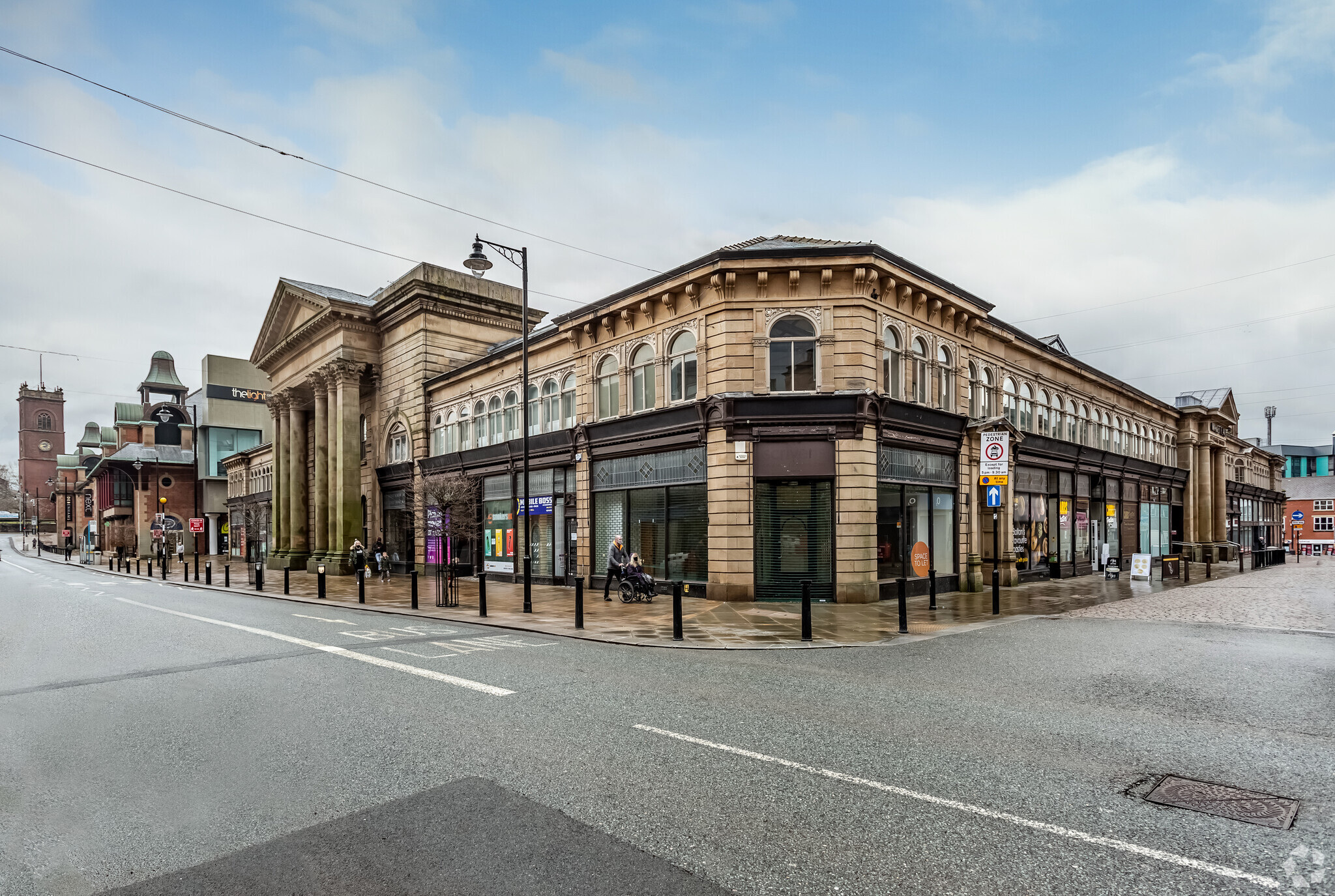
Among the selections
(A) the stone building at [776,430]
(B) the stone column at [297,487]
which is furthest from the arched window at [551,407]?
(B) the stone column at [297,487]

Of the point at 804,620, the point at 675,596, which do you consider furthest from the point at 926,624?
the point at 675,596

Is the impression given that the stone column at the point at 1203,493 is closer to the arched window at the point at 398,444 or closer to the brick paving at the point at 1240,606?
the brick paving at the point at 1240,606

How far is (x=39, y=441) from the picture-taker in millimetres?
133125

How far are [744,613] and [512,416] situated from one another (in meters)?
15.1

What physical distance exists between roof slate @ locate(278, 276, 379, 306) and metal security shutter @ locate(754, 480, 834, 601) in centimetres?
2729

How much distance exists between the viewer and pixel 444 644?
1272 cm

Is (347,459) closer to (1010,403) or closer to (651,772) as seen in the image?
(1010,403)

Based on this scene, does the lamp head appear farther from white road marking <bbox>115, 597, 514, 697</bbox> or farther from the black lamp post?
white road marking <bbox>115, 597, 514, 697</bbox>

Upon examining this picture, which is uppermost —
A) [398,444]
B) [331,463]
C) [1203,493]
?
[398,444]

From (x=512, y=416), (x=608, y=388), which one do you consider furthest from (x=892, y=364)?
(x=512, y=416)

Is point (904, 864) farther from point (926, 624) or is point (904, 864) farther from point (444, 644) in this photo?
point (926, 624)

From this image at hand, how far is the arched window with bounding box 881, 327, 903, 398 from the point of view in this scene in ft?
67.8

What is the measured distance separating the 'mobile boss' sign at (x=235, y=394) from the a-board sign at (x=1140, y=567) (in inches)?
2979

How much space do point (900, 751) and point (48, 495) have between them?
17029cm
